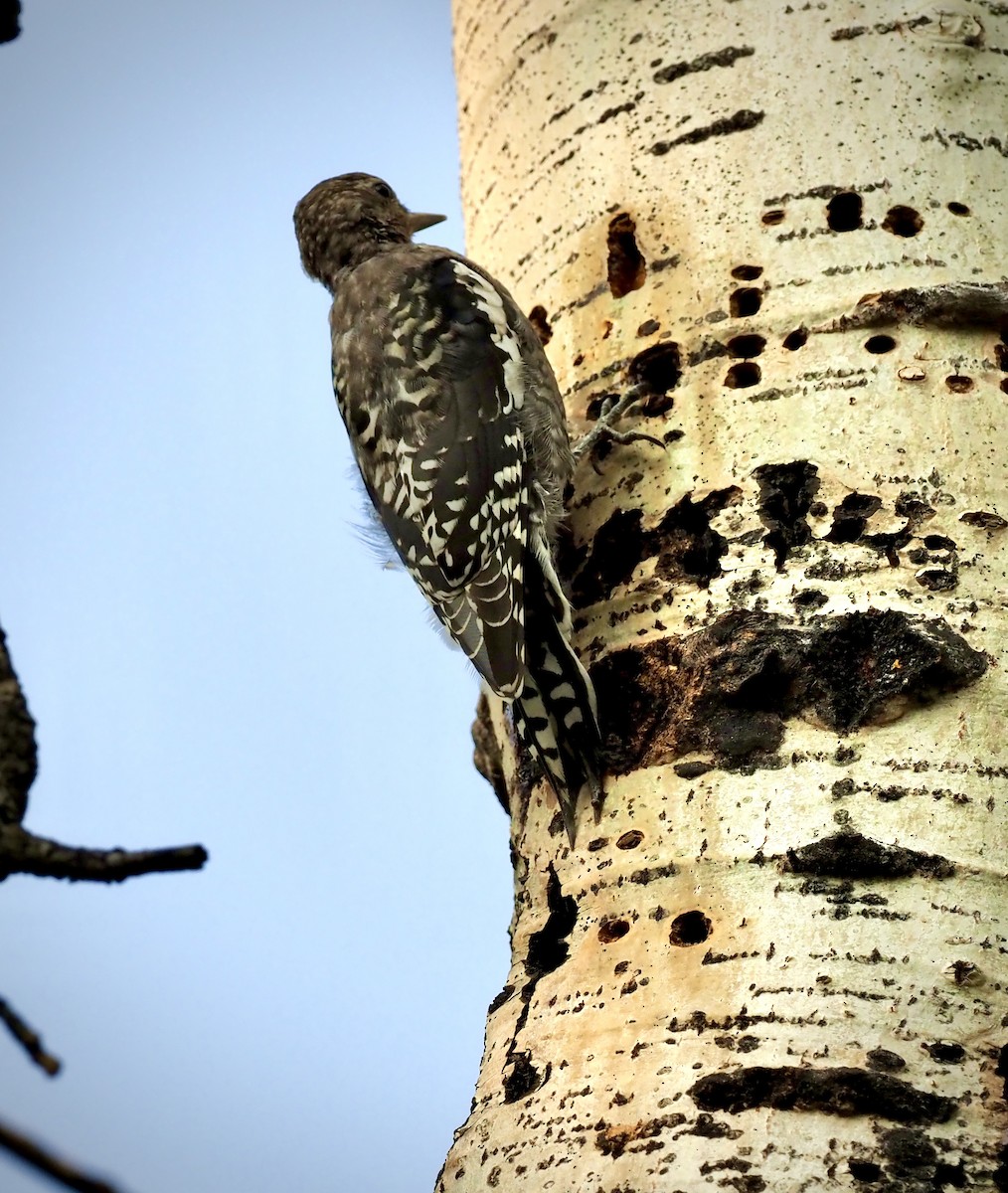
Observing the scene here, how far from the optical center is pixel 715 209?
335cm

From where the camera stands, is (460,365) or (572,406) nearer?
(572,406)

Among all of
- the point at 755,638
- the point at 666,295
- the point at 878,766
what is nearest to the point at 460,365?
the point at 666,295

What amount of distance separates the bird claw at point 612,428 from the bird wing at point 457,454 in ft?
0.78

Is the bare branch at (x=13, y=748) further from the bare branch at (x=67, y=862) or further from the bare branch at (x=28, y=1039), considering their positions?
the bare branch at (x=28, y=1039)

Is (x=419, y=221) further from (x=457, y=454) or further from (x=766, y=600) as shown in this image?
(x=766, y=600)

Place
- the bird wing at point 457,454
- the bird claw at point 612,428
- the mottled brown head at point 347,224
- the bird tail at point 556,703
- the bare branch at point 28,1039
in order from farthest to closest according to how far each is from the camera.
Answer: the mottled brown head at point 347,224
the bird wing at point 457,454
the bird claw at point 612,428
the bird tail at point 556,703
the bare branch at point 28,1039

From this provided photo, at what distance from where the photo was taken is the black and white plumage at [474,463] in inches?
123

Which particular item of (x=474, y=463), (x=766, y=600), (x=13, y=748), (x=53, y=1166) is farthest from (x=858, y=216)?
(x=53, y=1166)

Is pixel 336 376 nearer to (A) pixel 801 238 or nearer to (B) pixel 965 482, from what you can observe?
(A) pixel 801 238

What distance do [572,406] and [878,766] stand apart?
3.81 feet

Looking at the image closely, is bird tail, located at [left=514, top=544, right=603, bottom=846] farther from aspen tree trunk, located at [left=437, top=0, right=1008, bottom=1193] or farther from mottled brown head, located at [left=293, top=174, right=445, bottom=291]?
mottled brown head, located at [left=293, top=174, right=445, bottom=291]

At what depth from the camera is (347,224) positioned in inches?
197

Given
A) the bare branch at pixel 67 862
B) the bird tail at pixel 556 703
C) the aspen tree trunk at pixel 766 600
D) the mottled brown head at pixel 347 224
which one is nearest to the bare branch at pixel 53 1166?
the bare branch at pixel 67 862

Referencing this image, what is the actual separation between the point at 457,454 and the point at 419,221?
176cm
